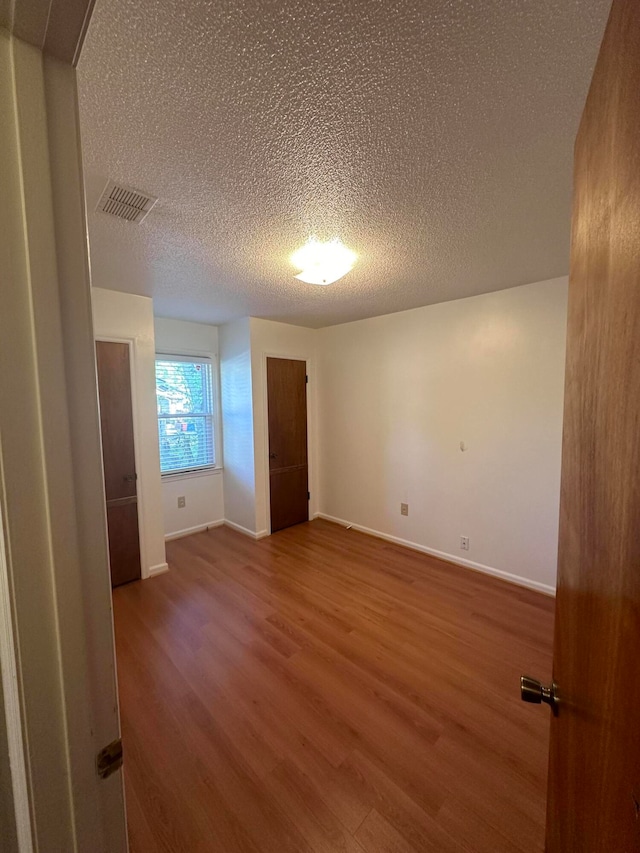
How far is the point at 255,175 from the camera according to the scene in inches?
50.1

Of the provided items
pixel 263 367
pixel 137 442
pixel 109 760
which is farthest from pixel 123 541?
pixel 109 760

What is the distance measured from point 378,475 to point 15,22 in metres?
3.60

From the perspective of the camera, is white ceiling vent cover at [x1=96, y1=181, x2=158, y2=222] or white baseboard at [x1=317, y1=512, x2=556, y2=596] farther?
white baseboard at [x1=317, y1=512, x2=556, y2=596]

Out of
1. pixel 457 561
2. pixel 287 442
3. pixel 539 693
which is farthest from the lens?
pixel 287 442

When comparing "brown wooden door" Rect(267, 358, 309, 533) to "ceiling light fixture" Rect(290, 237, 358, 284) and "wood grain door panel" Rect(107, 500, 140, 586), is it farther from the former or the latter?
"ceiling light fixture" Rect(290, 237, 358, 284)

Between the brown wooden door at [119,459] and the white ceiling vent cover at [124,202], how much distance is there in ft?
4.52

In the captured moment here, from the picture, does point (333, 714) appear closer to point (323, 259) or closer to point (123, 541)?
point (123, 541)

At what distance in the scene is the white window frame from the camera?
3701 millimetres

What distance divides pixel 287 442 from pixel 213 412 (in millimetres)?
972

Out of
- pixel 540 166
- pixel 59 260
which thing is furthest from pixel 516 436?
pixel 59 260

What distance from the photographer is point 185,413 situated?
3799 mm

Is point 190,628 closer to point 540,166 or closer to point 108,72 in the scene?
point 108,72

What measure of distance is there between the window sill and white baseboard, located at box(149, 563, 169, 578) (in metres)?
0.93

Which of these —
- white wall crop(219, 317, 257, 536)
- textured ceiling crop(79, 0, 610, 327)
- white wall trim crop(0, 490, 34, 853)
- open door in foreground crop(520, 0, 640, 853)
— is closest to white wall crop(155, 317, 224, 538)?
white wall crop(219, 317, 257, 536)
